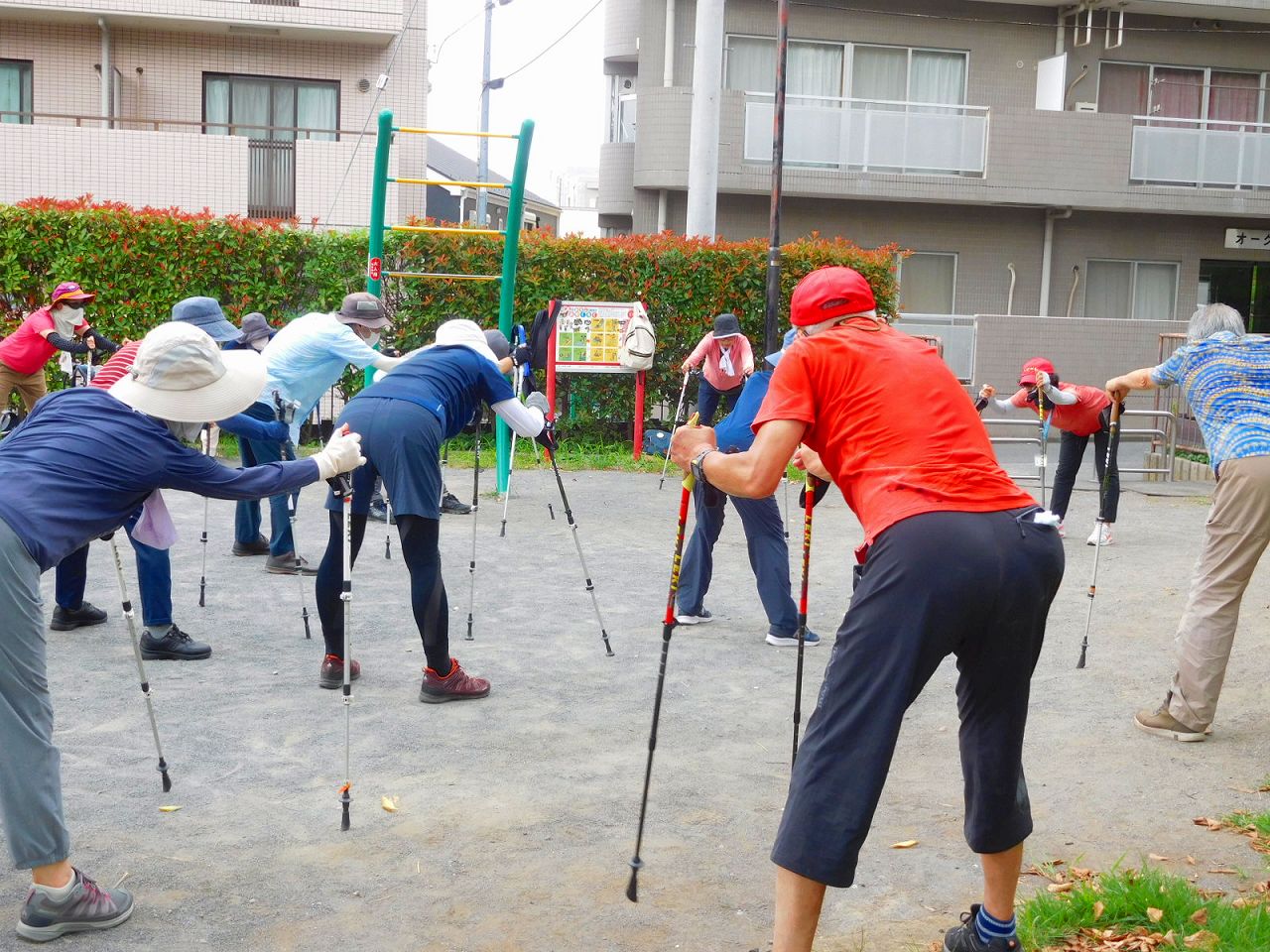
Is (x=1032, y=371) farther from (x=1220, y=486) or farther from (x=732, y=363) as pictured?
(x=1220, y=486)

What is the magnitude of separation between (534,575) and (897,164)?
49.8 ft

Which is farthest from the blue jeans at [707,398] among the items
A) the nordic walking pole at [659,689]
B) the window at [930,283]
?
the window at [930,283]

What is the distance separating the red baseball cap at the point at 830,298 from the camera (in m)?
3.71

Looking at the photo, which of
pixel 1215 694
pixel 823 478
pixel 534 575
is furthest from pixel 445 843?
pixel 534 575

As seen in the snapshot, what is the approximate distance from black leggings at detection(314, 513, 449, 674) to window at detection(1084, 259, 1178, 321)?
19.7 m

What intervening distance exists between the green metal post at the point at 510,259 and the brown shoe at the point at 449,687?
18.0 ft

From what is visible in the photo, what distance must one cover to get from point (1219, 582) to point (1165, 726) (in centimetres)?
78

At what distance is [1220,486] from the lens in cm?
574

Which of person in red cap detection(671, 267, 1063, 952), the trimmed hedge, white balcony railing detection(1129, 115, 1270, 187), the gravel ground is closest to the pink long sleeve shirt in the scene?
the trimmed hedge

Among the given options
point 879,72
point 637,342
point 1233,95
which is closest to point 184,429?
point 637,342

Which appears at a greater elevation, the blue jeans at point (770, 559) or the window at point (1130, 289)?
the window at point (1130, 289)

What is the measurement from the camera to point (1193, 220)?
23.3 m

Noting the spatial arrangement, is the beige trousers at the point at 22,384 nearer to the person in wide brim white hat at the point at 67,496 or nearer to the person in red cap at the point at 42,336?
the person in red cap at the point at 42,336

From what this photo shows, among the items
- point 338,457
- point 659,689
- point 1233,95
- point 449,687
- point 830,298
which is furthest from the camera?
point 1233,95
